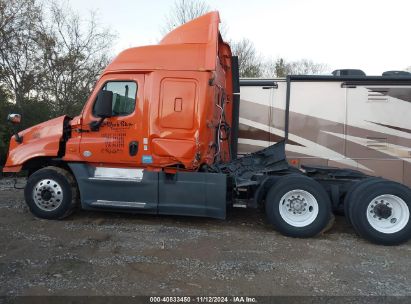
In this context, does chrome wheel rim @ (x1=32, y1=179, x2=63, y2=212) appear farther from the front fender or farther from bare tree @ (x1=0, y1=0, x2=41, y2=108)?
bare tree @ (x1=0, y1=0, x2=41, y2=108)

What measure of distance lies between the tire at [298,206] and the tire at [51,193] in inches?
128

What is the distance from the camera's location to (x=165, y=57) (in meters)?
6.39

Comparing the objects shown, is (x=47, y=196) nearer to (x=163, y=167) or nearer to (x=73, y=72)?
(x=163, y=167)

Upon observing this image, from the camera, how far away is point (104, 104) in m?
6.30

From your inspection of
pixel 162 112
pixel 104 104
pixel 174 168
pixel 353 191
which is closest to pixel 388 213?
pixel 353 191

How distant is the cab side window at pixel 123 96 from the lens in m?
6.41

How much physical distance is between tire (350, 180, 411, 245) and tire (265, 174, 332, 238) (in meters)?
0.45

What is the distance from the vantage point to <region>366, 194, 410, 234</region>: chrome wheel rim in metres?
5.86

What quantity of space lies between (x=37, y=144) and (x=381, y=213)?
18.5ft

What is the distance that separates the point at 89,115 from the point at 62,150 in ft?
2.57

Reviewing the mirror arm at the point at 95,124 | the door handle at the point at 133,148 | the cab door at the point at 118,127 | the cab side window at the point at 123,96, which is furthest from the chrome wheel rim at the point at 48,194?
the cab side window at the point at 123,96

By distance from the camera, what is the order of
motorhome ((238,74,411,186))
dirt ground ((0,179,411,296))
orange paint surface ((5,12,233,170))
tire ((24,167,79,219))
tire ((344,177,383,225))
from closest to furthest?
dirt ground ((0,179,411,296)) → tire ((344,177,383,225)) → orange paint surface ((5,12,233,170)) → tire ((24,167,79,219)) → motorhome ((238,74,411,186))


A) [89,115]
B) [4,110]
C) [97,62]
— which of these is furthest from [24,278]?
[97,62]

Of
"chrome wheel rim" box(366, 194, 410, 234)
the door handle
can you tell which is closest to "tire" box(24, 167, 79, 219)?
the door handle
